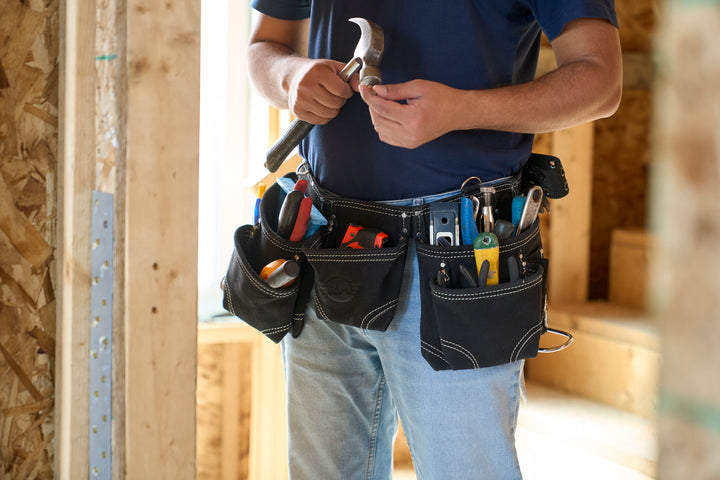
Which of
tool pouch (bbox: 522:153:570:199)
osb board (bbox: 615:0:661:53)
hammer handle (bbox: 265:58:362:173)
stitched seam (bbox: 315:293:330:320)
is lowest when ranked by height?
stitched seam (bbox: 315:293:330:320)

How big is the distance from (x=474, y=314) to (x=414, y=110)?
29 cm

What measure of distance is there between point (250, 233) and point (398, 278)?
294 mm

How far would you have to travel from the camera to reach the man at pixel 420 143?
2.96ft

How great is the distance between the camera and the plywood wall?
330 cm

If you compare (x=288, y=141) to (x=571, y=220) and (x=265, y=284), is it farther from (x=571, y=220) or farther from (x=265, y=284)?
(x=571, y=220)

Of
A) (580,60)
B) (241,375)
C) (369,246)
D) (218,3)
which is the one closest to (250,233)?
(369,246)

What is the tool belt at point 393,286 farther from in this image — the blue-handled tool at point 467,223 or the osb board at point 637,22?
the osb board at point 637,22

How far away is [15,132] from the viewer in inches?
40.1

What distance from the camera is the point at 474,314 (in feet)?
2.98

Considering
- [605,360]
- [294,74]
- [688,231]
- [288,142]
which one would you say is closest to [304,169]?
[288,142]

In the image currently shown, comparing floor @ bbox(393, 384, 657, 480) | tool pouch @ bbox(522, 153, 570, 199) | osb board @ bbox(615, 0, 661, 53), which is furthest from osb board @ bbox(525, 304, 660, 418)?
tool pouch @ bbox(522, 153, 570, 199)

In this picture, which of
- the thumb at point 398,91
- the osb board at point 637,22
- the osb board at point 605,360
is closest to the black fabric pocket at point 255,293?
the thumb at point 398,91

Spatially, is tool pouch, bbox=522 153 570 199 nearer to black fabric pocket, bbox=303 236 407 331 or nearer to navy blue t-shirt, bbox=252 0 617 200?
navy blue t-shirt, bbox=252 0 617 200

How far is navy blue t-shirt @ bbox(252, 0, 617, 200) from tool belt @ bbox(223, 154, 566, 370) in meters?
0.04
